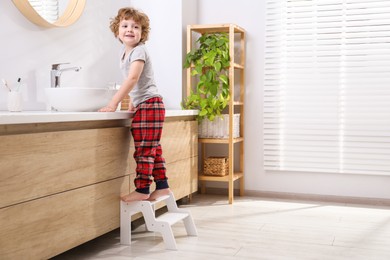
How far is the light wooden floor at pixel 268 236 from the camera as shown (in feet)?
7.83

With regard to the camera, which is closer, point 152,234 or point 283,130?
point 152,234

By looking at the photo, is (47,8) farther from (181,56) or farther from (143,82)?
(181,56)

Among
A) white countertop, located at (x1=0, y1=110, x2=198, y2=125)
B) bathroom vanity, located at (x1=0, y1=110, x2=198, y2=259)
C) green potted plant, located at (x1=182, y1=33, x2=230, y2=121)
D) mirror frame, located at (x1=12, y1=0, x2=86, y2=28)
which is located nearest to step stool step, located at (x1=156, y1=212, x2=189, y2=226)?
bathroom vanity, located at (x1=0, y1=110, x2=198, y2=259)

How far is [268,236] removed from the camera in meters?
2.71

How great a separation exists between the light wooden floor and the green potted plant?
70cm

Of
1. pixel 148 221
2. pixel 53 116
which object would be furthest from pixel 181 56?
pixel 53 116

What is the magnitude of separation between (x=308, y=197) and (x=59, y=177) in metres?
2.28

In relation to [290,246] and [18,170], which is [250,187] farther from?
[18,170]

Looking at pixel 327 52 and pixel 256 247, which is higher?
pixel 327 52

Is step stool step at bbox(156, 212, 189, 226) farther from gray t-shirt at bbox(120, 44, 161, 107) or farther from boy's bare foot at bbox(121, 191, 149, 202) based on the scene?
gray t-shirt at bbox(120, 44, 161, 107)

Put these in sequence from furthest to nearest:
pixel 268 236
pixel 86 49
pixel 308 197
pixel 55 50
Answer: pixel 308 197, pixel 86 49, pixel 55 50, pixel 268 236

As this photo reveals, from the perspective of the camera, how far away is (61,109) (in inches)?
95.2

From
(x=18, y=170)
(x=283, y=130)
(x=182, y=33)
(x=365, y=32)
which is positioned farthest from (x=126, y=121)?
(x=365, y=32)

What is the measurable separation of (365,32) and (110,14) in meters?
1.83
